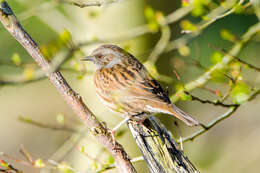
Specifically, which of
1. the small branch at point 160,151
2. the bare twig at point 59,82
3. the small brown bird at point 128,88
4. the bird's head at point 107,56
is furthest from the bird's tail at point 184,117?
the bird's head at point 107,56

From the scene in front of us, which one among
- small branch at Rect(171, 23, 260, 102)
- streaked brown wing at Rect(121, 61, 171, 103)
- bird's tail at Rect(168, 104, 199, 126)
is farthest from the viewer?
streaked brown wing at Rect(121, 61, 171, 103)

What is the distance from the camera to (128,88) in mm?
4410

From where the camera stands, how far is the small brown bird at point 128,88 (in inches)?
161

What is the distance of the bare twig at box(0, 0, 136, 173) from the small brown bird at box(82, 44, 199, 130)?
32.9 inches

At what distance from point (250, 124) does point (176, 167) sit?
628 cm

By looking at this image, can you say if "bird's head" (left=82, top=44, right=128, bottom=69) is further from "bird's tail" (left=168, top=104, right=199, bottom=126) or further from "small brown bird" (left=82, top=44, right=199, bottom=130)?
"bird's tail" (left=168, top=104, right=199, bottom=126)

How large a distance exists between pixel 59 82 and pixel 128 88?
5.22ft

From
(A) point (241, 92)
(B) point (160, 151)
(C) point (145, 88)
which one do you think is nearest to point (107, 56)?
(C) point (145, 88)

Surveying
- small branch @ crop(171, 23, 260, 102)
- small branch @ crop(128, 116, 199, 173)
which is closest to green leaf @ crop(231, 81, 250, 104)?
small branch @ crop(171, 23, 260, 102)

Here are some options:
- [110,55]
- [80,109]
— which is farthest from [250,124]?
[80,109]

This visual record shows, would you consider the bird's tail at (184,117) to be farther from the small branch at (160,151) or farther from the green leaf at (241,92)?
the green leaf at (241,92)

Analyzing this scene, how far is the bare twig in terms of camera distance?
112 inches

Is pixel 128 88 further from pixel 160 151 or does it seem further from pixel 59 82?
pixel 59 82

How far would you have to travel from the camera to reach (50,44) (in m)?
3.02
